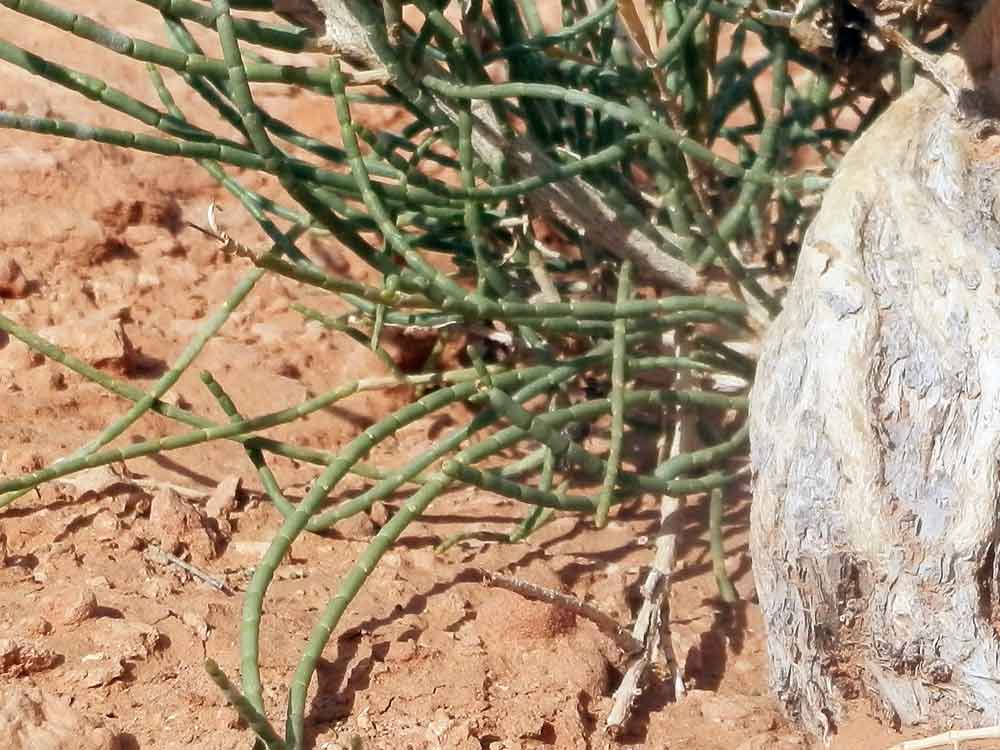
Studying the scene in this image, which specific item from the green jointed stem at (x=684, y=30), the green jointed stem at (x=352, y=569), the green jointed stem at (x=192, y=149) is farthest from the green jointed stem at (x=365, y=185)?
the green jointed stem at (x=684, y=30)

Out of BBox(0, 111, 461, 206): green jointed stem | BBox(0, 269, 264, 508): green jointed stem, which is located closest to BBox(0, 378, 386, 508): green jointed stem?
BBox(0, 269, 264, 508): green jointed stem

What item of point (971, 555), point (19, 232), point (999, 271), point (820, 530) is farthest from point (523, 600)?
point (19, 232)

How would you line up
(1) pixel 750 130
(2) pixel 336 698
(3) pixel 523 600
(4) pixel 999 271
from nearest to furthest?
(4) pixel 999 271
(2) pixel 336 698
(3) pixel 523 600
(1) pixel 750 130

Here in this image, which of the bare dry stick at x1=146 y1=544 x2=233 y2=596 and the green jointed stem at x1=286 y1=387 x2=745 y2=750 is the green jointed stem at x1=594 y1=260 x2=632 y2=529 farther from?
the bare dry stick at x1=146 y1=544 x2=233 y2=596

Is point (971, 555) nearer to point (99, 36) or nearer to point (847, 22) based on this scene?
point (847, 22)

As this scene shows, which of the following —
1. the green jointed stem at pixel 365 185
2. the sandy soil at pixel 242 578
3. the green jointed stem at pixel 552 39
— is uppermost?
the green jointed stem at pixel 552 39

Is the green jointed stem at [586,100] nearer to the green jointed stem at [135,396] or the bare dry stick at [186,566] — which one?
the green jointed stem at [135,396]

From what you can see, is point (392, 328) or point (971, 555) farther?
point (392, 328)
